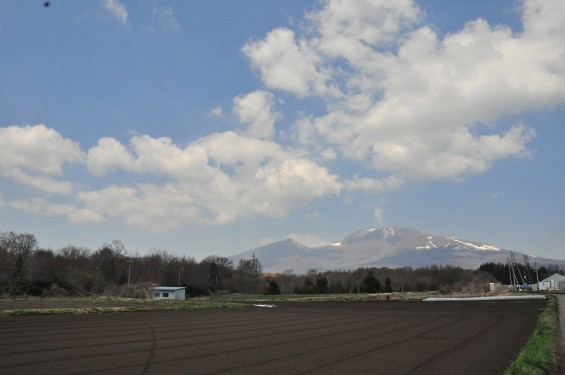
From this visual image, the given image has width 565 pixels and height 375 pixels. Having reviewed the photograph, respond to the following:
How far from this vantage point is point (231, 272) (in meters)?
157

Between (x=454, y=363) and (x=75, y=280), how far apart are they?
91.8 metres

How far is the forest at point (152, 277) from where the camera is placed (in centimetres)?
8912

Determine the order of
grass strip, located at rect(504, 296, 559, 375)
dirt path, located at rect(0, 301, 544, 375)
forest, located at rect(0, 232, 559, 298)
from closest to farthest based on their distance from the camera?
grass strip, located at rect(504, 296, 559, 375) → dirt path, located at rect(0, 301, 544, 375) → forest, located at rect(0, 232, 559, 298)

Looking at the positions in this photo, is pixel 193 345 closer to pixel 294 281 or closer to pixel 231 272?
pixel 231 272

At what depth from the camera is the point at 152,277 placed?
439 ft

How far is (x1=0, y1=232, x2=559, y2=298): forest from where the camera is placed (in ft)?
292

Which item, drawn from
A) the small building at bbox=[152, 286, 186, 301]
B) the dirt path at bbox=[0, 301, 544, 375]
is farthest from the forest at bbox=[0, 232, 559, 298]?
the dirt path at bbox=[0, 301, 544, 375]

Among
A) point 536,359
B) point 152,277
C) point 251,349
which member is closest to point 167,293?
point 152,277

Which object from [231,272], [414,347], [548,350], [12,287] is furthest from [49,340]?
[231,272]

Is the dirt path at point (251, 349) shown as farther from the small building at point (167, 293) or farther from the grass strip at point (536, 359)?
the small building at point (167, 293)

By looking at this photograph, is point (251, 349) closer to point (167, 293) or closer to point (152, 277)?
point (167, 293)

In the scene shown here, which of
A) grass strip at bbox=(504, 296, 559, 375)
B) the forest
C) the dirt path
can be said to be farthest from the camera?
the forest

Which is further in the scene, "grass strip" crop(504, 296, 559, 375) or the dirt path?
the dirt path

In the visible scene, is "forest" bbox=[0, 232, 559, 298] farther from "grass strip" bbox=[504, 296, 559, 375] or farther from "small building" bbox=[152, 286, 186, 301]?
"grass strip" bbox=[504, 296, 559, 375]
